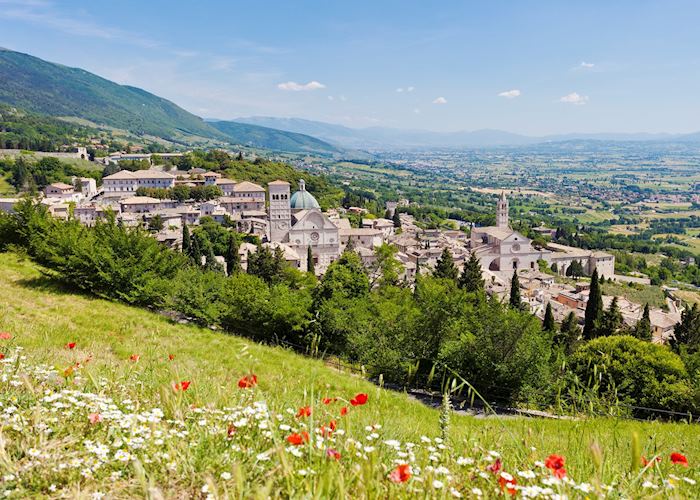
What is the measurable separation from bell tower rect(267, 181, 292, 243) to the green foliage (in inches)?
1594

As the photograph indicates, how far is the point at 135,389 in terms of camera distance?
4000 millimetres

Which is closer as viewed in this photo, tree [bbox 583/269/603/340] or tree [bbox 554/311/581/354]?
tree [bbox 554/311/581/354]

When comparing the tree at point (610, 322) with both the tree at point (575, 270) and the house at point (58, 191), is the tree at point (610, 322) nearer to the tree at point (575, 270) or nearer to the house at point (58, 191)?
the tree at point (575, 270)

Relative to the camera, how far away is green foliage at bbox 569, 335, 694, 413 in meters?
17.2


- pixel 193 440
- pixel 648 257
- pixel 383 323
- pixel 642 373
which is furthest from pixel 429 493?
pixel 648 257

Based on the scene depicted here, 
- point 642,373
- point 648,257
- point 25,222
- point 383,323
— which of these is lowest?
point 648,257

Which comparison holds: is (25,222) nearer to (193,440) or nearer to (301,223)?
(193,440)

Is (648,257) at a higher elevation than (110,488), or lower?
lower

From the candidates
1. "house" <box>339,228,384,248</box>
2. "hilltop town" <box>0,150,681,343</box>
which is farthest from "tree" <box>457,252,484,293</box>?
"house" <box>339,228,384,248</box>

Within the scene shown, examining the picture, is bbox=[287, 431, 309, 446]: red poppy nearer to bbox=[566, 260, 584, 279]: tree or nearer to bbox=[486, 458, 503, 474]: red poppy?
bbox=[486, 458, 503, 474]: red poppy

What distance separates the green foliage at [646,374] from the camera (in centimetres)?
1717

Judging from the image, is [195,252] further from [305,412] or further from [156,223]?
[305,412]

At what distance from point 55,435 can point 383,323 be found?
16.6m

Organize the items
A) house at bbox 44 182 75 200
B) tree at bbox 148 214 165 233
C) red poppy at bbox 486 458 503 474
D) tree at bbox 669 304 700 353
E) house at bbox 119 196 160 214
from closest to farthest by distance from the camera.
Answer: red poppy at bbox 486 458 503 474 < tree at bbox 669 304 700 353 < tree at bbox 148 214 165 233 < house at bbox 119 196 160 214 < house at bbox 44 182 75 200
